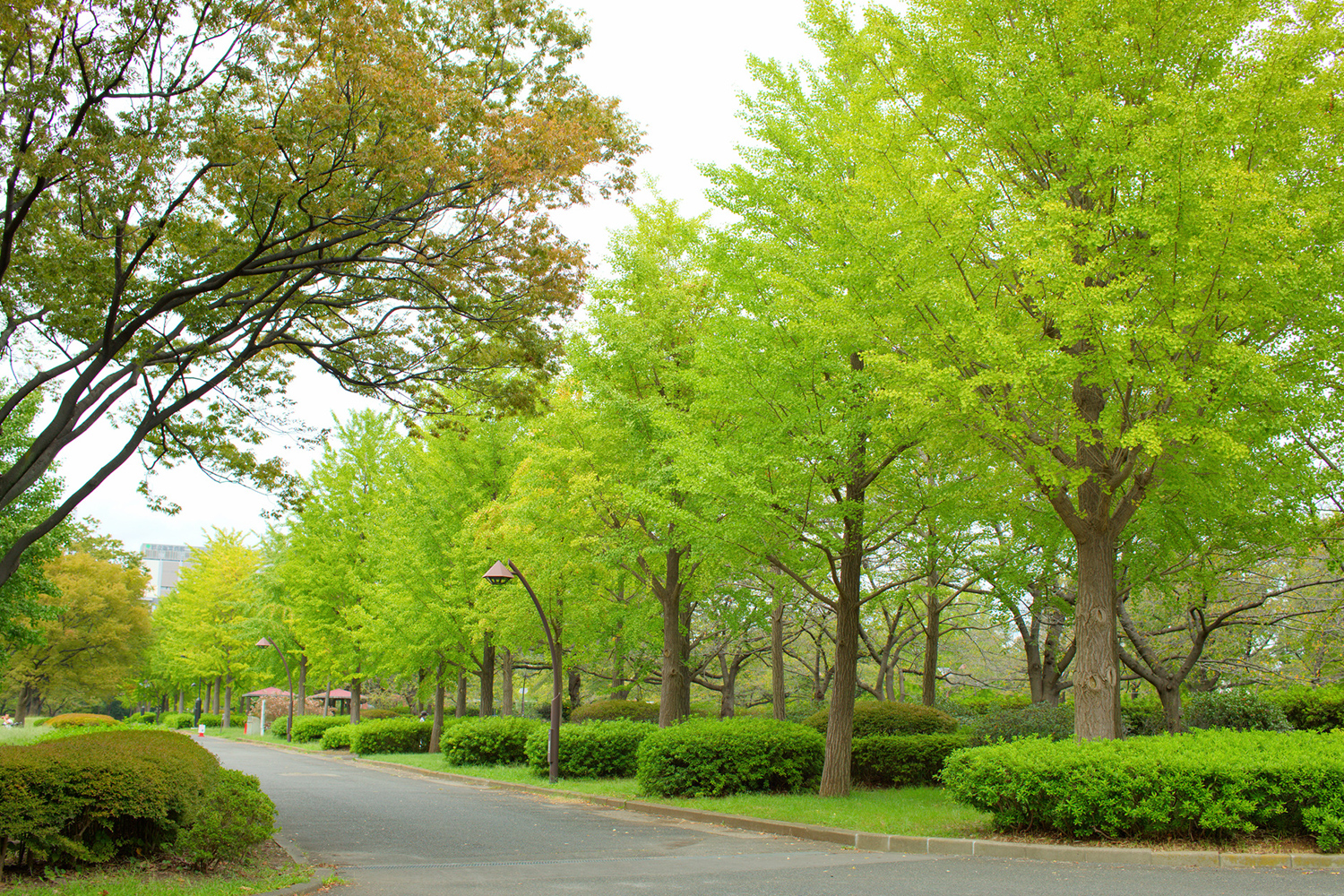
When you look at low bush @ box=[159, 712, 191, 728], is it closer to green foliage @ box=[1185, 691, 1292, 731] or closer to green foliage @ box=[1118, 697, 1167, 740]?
green foliage @ box=[1118, 697, 1167, 740]

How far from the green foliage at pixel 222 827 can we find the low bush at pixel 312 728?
28556 millimetres

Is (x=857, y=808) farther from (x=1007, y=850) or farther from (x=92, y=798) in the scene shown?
(x=92, y=798)

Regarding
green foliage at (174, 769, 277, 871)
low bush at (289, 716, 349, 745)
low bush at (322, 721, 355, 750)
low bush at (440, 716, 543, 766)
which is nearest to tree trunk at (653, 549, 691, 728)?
low bush at (440, 716, 543, 766)

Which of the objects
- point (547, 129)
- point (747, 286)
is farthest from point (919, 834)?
point (547, 129)

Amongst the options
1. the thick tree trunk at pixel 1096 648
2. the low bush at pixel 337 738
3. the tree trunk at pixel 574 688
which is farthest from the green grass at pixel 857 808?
the tree trunk at pixel 574 688

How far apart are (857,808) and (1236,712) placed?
1032 centimetres

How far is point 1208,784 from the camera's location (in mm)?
8320

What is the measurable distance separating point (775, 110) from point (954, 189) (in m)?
4.05

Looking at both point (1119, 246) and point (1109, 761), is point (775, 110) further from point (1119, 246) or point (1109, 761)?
point (1109, 761)

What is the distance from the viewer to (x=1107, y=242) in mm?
9578

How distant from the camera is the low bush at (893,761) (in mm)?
15719

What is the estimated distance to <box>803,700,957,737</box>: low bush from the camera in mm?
17250

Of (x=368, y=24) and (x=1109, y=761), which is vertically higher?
(x=368, y=24)

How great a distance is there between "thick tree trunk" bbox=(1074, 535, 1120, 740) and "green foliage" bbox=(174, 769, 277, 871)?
28.5 ft
